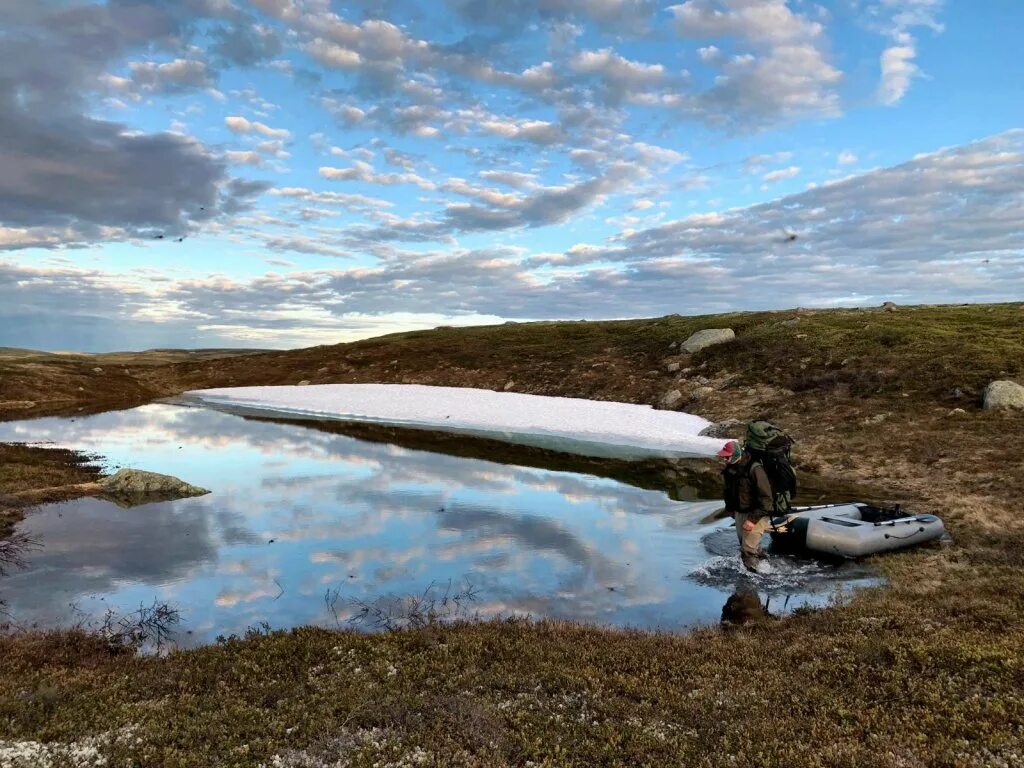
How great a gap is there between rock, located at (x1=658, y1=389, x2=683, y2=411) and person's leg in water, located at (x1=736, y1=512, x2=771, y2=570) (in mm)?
38706

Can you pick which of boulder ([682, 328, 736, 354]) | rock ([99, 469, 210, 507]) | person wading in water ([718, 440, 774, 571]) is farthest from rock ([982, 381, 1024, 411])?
rock ([99, 469, 210, 507])

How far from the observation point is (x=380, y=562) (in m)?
18.5

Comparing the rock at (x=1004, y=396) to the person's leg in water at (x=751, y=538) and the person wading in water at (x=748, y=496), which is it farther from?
the person wading in water at (x=748, y=496)

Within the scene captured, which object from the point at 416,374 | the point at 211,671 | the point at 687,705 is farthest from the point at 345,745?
the point at 416,374

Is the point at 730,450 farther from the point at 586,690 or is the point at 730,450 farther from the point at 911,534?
the point at 586,690

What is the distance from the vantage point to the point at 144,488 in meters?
27.1

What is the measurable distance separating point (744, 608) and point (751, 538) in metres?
3.11

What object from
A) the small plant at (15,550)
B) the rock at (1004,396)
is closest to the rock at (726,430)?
the rock at (1004,396)

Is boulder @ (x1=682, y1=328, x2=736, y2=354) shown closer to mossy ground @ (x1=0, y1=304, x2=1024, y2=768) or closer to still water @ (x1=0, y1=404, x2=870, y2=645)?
still water @ (x1=0, y1=404, x2=870, y2=645)

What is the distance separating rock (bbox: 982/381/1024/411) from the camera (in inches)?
1403

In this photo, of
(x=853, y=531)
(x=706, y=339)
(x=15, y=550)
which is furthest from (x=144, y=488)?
(x=706, y=339)

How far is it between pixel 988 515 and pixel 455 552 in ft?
60.2

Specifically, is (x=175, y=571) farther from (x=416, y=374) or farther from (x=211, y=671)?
(x=416, y=374)

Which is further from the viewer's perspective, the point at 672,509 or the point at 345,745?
the point at 672,509
